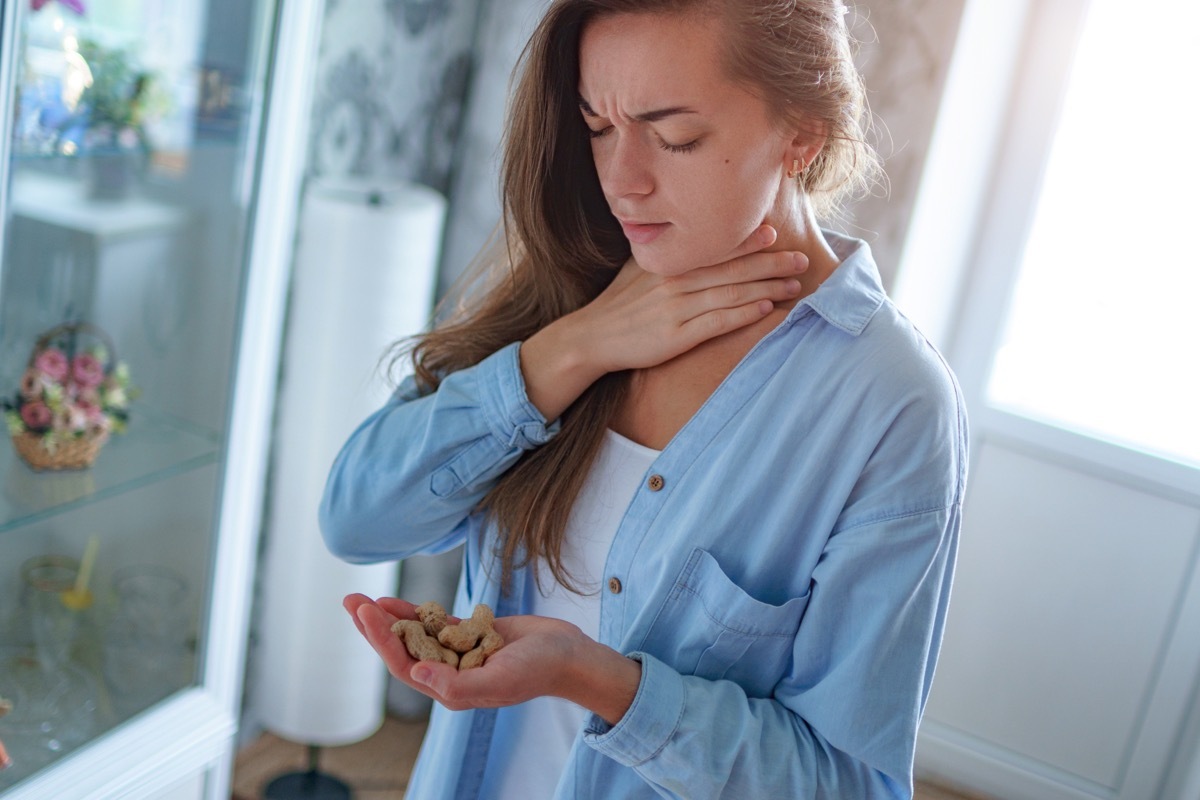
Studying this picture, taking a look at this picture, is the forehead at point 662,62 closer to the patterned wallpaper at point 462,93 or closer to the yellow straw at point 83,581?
the patterned wallpaper at point 462,93

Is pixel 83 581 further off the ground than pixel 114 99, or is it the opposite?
pixel 114 99

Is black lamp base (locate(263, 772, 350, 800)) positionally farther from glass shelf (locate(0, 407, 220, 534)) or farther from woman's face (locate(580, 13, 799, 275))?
woman's face (locate(580, 13, 799, 275))

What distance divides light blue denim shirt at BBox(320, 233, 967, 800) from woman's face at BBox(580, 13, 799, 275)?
109 millimetres

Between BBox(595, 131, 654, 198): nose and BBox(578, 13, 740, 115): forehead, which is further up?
BBox(578, 13, 740, 115): forehead

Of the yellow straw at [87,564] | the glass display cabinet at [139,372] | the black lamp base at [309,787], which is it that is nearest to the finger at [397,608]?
the glass display cabinet at [139,372]

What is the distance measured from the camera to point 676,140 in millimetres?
943

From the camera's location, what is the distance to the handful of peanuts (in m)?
0.91

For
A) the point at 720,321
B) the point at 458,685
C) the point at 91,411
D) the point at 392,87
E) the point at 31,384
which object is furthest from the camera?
the point at 392,87

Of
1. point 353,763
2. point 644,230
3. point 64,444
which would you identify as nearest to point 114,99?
point 64,444

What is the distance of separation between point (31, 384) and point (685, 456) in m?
1.03

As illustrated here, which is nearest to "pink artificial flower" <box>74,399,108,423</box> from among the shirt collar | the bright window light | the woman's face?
the woman's face

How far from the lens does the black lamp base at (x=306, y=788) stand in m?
2.35

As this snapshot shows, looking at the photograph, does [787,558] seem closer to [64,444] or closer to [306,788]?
[64,444]

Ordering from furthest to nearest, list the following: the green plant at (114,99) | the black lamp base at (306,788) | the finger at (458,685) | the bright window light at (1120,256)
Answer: the bright window light at (1120,256)
the black lamp base at (306,788)
the green plant at (114,99)
the finger at (458,685)
